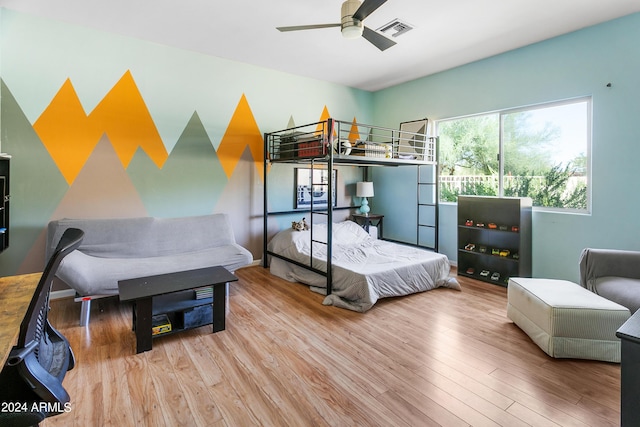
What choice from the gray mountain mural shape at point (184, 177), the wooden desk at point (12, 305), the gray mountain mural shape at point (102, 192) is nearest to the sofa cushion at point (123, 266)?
the gray mountain mural shape at point (102, 192)

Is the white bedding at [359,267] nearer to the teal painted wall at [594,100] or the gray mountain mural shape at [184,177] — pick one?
the gray mountain mural shape at [184,177]

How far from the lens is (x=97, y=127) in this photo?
3.48 metres

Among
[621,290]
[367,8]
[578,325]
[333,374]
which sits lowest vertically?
[333,374]

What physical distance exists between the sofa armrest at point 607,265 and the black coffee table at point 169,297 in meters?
3.04

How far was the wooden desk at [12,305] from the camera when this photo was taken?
3.58 feet

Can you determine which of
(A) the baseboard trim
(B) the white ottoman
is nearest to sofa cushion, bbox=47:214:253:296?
(A) the baseboard trim

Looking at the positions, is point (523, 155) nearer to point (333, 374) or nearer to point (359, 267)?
point (359, 267)

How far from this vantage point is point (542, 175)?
386 cm

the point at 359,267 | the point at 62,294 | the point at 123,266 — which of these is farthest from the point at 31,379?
the point at 62,294

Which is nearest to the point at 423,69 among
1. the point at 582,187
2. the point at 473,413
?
the point at 582,187

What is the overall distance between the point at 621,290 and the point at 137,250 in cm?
432

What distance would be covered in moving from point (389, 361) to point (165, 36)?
3876 millimetres

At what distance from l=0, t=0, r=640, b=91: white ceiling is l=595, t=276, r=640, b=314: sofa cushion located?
7.87 feet

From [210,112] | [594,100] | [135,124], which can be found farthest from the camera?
[210,112]
